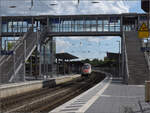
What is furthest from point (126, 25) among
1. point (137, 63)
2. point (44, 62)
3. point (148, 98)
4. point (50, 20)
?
point (148, 98)

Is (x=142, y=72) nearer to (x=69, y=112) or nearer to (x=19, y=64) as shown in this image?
(x=19, y=64)

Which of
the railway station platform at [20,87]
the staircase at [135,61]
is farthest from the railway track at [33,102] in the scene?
the staircase at [135,61]

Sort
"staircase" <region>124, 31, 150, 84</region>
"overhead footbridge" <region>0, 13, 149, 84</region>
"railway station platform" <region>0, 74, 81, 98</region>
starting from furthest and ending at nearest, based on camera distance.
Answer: "overhead footbridge" <region>0, 13, 149, 84</region> < "staircase" <region>124, 31, 150, 84</region> < "railway station platform" <region>0, 74, 81, 98</region>

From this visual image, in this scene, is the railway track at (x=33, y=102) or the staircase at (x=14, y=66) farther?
the staircase at (x=14, y=66)

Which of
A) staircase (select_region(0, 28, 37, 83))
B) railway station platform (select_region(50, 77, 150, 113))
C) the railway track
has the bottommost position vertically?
the railway track

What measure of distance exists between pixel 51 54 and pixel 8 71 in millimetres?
14219

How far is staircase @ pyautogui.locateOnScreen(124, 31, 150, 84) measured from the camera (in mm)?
38875

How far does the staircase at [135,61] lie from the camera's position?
38.9 meters

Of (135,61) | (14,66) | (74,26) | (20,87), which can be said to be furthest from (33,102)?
(74,26)

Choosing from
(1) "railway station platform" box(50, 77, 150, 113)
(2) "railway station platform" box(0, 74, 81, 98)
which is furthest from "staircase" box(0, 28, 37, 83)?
(1) "railway station platform" box(50, 77, 150, 113)

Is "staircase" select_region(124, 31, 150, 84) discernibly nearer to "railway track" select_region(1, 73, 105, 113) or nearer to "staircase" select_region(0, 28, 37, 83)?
"railway track" select_region(1, 73, 105, 113)

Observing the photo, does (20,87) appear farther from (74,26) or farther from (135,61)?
(74,26)

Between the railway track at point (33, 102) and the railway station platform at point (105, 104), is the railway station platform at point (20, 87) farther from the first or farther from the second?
the railway station platform at point (105, 104)

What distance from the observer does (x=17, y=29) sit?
5747 cm
